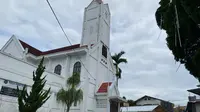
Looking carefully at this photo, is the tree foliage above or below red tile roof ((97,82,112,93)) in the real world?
above

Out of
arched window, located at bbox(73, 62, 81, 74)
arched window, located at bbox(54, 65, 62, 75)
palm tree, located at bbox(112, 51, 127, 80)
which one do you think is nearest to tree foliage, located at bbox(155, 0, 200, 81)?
arched window, located at bbox(73, 62, 81, 74)

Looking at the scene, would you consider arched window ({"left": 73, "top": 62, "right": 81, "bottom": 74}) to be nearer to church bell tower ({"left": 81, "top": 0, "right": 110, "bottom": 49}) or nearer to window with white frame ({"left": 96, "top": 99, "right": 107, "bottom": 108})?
church bell tower ({"left": 81, "top": 0, "right": 110, "bottom": 49})

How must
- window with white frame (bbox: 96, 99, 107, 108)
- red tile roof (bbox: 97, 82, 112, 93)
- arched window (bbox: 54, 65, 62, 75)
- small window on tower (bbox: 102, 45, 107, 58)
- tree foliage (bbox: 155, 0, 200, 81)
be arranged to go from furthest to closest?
small window on tower (bbox: 102, 45, 107, 58) → arched window (bbox: 54, 65, 62, 75) → red tile roof (bbox: 97, 82, 112, 93) → window with white frame (bbox: 96, 99, 107, 108) → tree foliage (bbox: 155, 0, 200, 81)

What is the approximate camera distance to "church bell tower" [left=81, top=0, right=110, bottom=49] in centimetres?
2436

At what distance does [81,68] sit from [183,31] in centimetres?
1435

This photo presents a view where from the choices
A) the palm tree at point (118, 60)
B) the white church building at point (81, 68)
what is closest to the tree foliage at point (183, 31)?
the white church building at point (81, 68)

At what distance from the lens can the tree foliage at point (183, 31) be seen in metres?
7.36

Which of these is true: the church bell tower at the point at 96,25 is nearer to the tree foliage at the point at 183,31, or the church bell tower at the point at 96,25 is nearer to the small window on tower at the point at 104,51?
the small window on tower at the point at 104,51

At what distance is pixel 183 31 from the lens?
812 cm

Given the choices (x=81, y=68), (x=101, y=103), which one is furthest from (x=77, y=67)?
(x=101, y=103)

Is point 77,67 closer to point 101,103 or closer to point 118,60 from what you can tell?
point 101,103

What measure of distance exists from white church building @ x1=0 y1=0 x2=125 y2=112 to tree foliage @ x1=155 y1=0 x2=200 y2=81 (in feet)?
39.7

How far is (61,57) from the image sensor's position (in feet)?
73.7

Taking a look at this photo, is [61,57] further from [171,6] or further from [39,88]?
[171,6]
